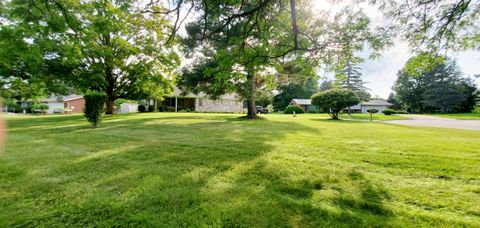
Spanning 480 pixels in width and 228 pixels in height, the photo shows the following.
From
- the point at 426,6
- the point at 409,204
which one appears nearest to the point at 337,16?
the point at 426,6

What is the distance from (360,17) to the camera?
6.20 metres

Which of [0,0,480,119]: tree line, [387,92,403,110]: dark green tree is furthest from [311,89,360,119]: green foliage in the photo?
[387,92,403,110]: dark green tree

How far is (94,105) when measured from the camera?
10812 mm

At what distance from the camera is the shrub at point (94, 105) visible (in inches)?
420

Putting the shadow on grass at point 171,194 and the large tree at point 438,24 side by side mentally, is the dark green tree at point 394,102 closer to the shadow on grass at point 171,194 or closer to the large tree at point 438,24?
the large tree at point 438,24

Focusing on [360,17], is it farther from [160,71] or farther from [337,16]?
[160,71]

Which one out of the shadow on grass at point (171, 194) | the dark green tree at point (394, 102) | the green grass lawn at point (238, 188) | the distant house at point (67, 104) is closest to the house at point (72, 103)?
the distant house at point (67, 104)

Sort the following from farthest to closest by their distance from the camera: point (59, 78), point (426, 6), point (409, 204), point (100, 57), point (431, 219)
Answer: point (100, 57) < point (59, 78) < point (426, 6) < point (409, 204) < point (431, 219)

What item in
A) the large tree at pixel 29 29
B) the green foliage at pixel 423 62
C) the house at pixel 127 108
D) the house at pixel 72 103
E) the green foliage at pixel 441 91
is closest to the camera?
the large tree at pixel 29 29

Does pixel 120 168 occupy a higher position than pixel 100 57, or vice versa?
pixel 100 57

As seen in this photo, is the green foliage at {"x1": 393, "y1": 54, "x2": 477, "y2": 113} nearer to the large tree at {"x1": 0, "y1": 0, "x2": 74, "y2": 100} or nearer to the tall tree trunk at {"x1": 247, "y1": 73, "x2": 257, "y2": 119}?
the tall tree trunk at {"x1": 247, "y1": 73, "x2": 257, "y2": 119}

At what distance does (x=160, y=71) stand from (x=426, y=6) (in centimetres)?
2056

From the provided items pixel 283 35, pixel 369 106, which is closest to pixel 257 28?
pixel 283 35

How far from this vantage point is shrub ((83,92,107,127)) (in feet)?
35.0
